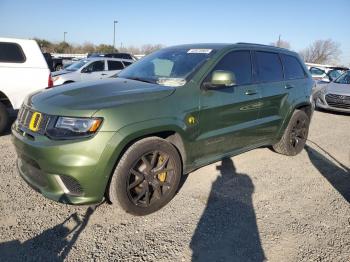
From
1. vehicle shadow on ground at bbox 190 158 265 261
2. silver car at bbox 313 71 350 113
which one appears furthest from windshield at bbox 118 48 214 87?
silver car at bbox 313 71 350 113

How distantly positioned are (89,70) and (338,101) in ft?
28.1

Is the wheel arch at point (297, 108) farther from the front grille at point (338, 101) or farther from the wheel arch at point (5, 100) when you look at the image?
the front grille at point (338, 101)

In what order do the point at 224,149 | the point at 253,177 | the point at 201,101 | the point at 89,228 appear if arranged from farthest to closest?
the point at 253,177, the point at 224,149, the point at 201,101, the point at 89,228

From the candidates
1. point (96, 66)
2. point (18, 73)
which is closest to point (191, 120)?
point (18, 73)

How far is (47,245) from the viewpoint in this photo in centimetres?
282

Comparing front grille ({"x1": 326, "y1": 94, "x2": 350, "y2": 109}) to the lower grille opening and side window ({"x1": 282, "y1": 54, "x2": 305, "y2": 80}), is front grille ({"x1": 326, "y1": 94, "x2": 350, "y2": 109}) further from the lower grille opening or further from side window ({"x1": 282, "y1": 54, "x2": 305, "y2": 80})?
the lower grille opening

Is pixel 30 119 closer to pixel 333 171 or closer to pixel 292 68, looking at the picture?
pixel 292 68

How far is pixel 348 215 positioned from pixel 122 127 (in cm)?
268

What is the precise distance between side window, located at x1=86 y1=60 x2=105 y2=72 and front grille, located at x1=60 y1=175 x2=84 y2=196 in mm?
9446

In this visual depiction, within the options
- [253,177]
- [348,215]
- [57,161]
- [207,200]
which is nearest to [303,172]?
[253,177]

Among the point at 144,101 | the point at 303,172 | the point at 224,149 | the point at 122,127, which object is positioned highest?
the point at 144,101

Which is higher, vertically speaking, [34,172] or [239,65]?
[239,65]

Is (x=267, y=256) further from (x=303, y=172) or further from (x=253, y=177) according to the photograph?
(x=303, y=172)

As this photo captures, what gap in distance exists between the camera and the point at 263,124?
4641 millimetres
